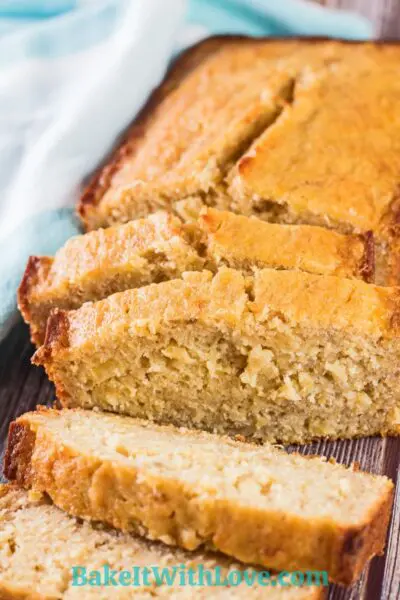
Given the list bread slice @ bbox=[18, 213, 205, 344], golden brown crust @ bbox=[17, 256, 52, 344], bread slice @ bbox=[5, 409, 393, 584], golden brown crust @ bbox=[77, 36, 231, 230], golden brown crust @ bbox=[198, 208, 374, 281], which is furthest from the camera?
golden brown crust @ bbox=[77, 36, 231, 230]

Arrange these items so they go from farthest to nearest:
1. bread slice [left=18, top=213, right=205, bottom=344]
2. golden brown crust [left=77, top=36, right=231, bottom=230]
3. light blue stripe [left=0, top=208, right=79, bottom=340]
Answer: golden brown crust [left=77, top=36, right=231, bottom=230]
light blue stripe [left=0, top=208, right=79, bottom=340]
bread slice [left=18, top=213, right=205, bottom=344]

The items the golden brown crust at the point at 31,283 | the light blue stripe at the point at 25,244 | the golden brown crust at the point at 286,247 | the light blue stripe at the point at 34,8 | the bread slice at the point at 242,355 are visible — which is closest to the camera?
the bread slice at the point at 242,355

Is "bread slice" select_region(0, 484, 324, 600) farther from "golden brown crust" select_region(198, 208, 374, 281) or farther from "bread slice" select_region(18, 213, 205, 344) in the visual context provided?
"golden brown crust" select_region(198, 208, 374, 281)

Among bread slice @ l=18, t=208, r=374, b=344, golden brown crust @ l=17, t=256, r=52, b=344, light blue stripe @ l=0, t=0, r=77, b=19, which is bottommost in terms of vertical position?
golden brown crust @ l=17, t=256, r=52, b=344

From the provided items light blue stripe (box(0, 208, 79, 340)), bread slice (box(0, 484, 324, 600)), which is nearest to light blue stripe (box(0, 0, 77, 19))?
light blue stripe (box(0, 208, 79, 340))

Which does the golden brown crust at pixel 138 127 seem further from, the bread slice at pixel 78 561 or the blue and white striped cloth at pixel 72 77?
the bread slice at pixel 78 561

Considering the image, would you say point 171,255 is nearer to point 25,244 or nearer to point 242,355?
point 242,355

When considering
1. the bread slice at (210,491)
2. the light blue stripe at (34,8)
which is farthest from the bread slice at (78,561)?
the light blue stripe at (34,8)
